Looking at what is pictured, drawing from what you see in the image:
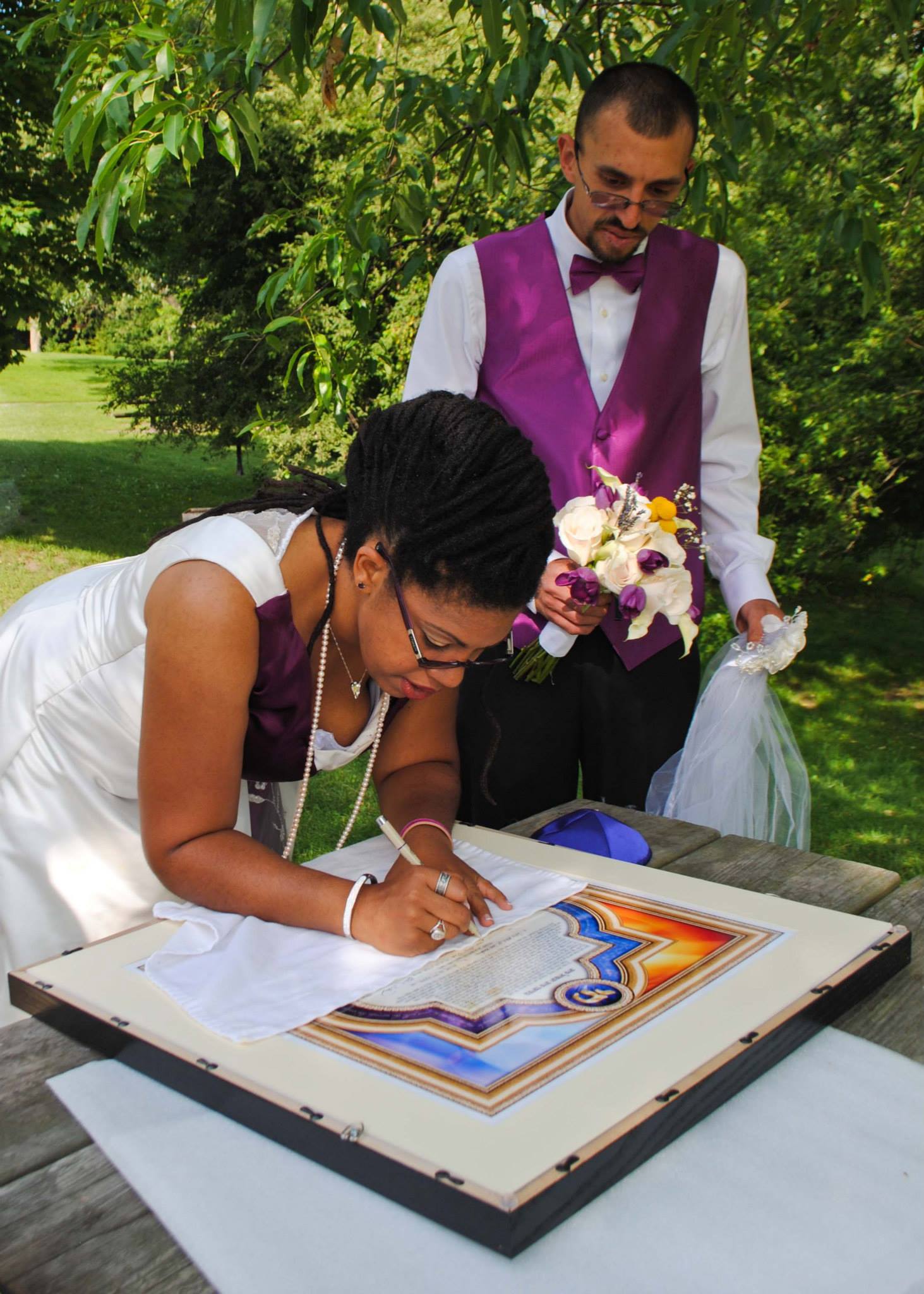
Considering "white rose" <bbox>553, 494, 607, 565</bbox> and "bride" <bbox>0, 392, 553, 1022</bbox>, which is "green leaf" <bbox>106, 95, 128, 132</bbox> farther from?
"white rose" <bbox>553, 494, 607, 565</bbox>

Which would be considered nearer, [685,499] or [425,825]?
[425,825]

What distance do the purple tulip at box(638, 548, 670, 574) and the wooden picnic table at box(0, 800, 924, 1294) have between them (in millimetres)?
669

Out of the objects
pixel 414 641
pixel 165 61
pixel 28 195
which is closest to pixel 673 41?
pixel 165 61

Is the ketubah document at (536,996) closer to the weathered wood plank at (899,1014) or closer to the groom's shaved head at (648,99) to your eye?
the weathered wood plank at (899,1014)

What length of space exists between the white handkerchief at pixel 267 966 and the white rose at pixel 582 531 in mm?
684

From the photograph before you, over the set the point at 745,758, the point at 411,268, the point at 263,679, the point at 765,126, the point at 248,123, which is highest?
the point at 765,126

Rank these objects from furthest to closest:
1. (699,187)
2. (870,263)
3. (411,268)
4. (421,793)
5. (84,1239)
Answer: (411,268), (699,187), (870,263), (421,793), (84,1239)

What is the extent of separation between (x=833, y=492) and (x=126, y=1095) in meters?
5.97

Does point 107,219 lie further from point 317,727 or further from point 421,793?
point 421,793

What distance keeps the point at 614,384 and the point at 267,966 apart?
5.19ft

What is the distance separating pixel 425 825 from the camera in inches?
80.7

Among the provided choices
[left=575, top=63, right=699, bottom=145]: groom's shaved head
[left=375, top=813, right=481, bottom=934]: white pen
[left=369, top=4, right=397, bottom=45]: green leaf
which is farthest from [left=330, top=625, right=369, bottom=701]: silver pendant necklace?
[left=369, top=4, right=397, bottom=45]: green leaf

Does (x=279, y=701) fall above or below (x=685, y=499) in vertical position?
below

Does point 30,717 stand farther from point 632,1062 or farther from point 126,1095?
point 632,1062
